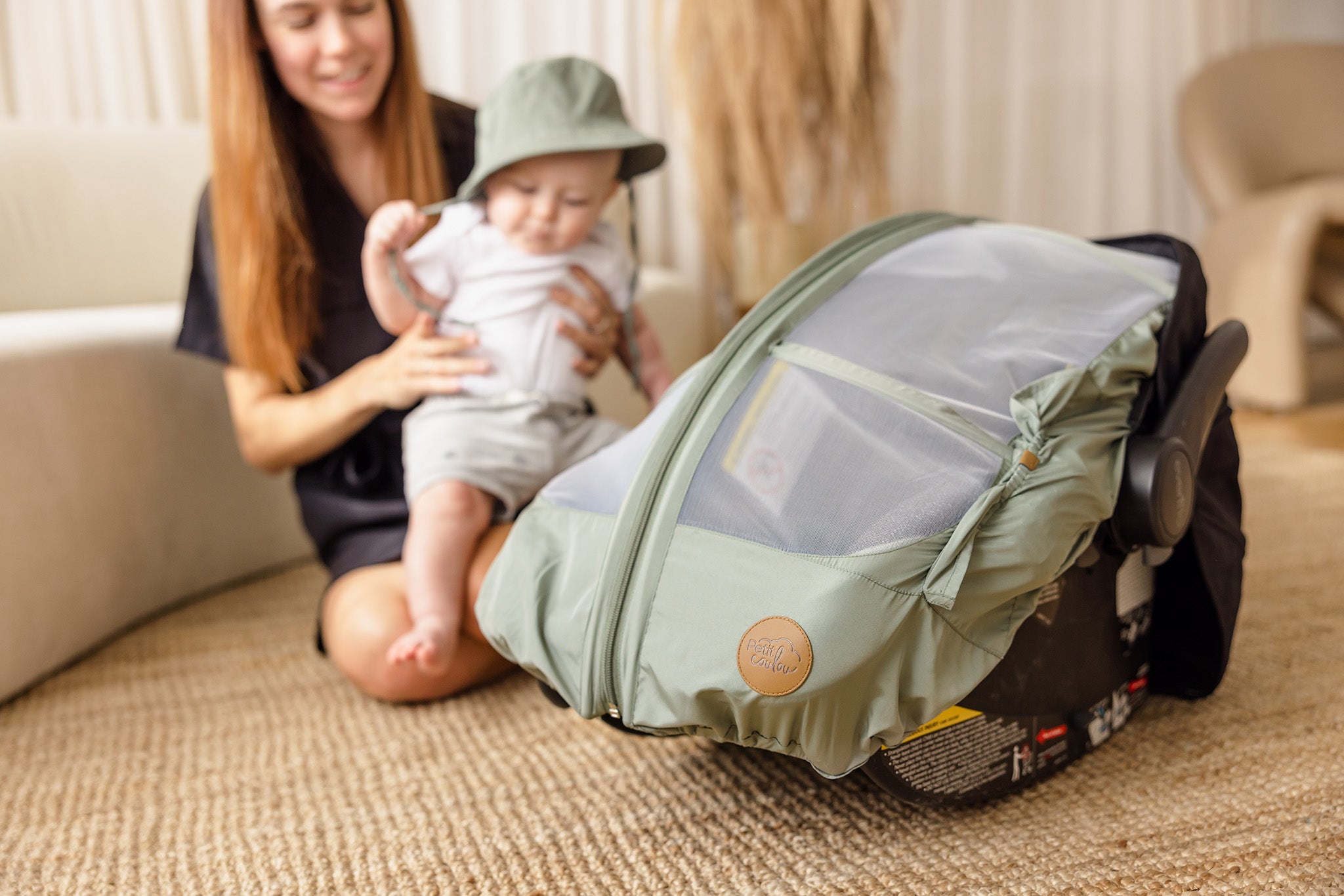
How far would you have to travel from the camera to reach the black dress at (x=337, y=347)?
1129 mm

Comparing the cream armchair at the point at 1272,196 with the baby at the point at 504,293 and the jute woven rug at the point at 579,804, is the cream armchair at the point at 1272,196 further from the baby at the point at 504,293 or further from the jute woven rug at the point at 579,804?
the baby at the point at 504,293

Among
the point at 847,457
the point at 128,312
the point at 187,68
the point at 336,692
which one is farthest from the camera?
the point at 187,68

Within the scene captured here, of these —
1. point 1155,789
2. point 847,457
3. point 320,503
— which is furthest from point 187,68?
point 1155,789

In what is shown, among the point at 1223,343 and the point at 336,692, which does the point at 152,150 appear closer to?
the point at 336,692

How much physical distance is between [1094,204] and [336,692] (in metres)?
2.63

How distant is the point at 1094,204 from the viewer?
9.62ft

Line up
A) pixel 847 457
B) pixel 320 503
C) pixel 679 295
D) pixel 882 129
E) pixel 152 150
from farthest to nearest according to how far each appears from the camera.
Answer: pixel 882 129 → pixel 679 295 → pixel 152 150 → pixel 320 503 → pixel 847 457

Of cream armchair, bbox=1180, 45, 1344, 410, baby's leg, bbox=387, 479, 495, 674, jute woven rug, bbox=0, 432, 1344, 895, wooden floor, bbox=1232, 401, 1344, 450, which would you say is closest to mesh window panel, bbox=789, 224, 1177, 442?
jute woven rug, bbox=0, 432, 1344, 895

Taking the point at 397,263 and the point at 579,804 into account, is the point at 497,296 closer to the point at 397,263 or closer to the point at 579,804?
the point at 397,263

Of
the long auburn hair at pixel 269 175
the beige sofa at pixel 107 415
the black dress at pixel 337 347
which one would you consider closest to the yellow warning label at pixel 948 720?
the black dress at pixel 337 347

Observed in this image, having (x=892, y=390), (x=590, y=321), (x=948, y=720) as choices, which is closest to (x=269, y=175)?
(x=590, y=321)

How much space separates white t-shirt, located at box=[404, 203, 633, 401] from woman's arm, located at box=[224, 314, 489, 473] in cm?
2

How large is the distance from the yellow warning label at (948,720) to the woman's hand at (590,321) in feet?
1.69

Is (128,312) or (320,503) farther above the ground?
(128,312)
